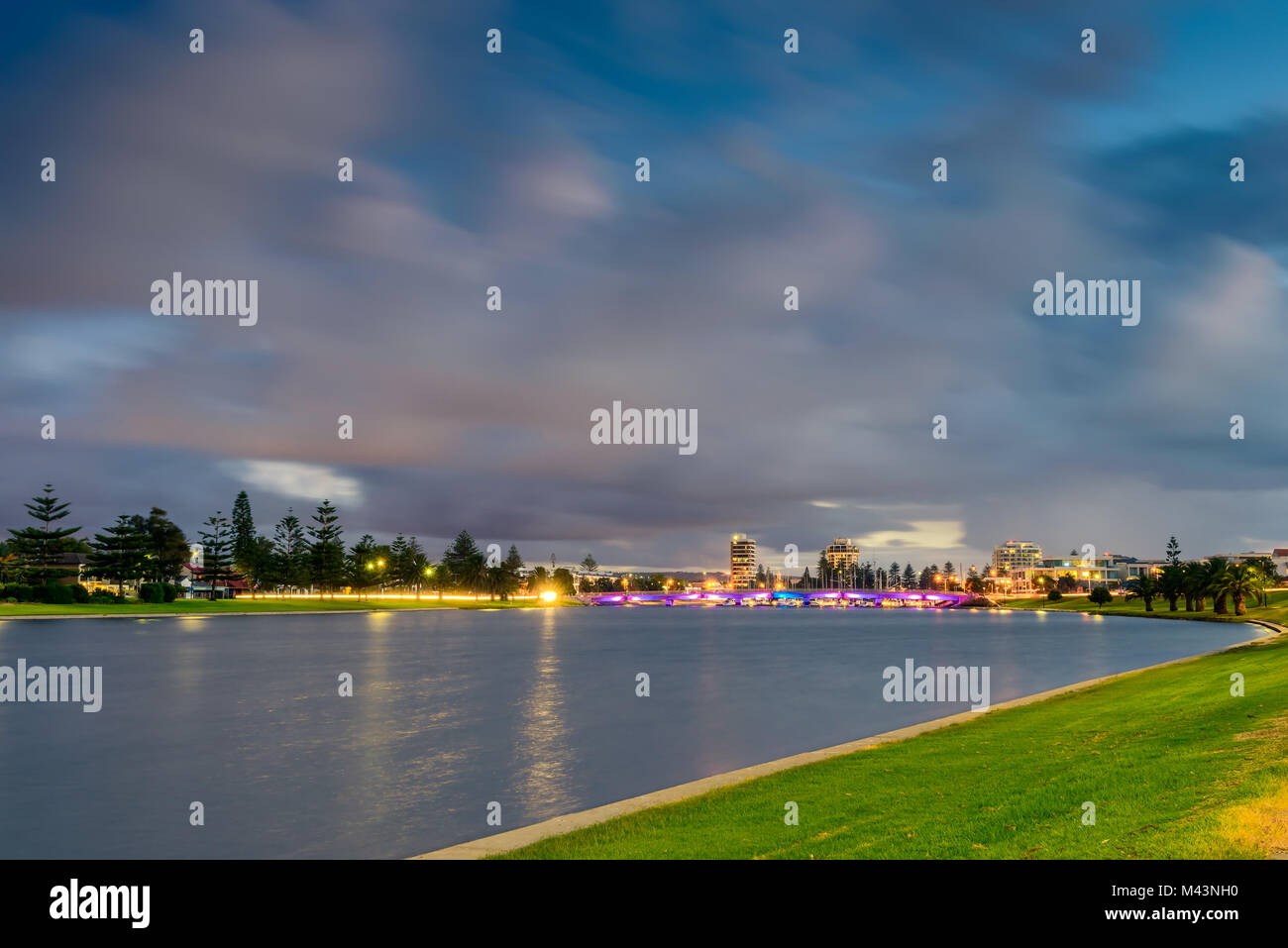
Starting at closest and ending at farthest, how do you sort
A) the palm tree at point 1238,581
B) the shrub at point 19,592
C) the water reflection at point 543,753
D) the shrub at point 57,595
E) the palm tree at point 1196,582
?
the water reflection at point 543,753 → the palm tree at point 1238,581 → the shrub at point 19,592 → the shrub at point 57,595 → the palm tree at point 1196,582

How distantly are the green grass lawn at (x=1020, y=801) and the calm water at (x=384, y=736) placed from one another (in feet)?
18.8

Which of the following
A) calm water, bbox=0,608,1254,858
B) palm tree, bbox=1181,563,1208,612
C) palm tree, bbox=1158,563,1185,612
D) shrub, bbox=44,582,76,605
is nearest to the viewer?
calm water, bbox=0,608,1254,858

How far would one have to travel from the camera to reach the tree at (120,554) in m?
161

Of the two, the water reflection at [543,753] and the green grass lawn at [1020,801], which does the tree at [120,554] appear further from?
the green grass lawn at [1020,801]

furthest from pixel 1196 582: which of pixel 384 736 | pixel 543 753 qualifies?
pixel 384 736

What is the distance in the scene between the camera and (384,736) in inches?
1323

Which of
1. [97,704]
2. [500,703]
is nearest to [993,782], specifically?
[500,703]

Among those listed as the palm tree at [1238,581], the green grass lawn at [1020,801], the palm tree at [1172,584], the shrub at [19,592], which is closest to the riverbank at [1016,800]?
the green grass lawn at [1020,801]

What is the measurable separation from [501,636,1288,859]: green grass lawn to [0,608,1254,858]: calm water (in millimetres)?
5744

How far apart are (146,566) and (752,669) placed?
5975 inches

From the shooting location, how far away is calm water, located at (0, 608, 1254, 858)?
20.8m

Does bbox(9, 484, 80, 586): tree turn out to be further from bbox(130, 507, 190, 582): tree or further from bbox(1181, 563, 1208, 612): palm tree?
bbox(1181, 563, 1208, 612): palm tree

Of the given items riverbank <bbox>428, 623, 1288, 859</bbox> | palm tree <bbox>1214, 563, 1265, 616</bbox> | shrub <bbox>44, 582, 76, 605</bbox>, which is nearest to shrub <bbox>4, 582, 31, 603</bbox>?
shrub <bbox>44, 582, 76, 605</bbox>
